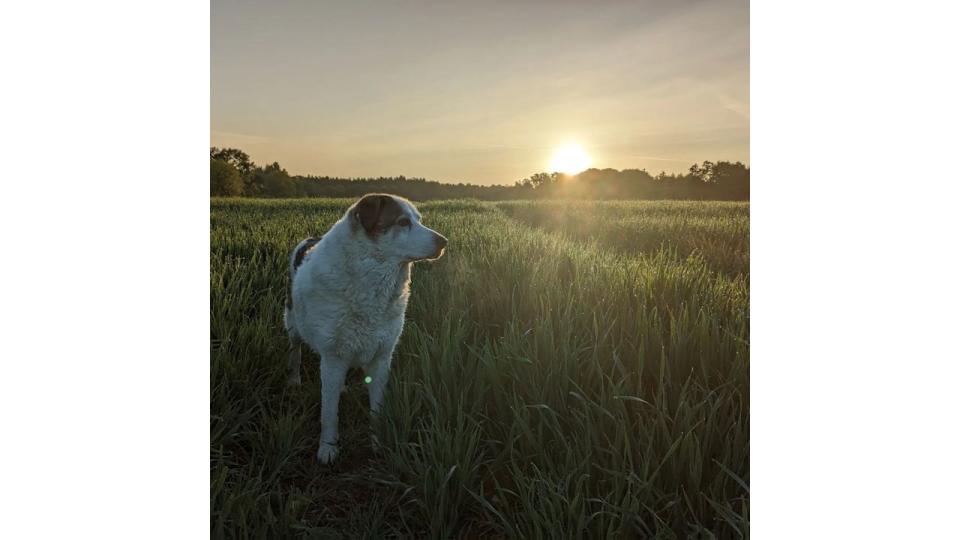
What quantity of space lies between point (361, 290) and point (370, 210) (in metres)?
0.38

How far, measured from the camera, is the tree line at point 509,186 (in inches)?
130

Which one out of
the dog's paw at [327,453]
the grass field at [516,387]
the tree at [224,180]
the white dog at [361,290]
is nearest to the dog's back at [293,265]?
the grass field at [516,387]

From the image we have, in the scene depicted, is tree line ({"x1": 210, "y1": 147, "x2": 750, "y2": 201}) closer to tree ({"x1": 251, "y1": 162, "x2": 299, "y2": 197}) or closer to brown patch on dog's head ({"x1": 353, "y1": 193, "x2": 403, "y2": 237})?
tree ({"x1": 251, "y1": 162, "x2": 299, "y2": 197})

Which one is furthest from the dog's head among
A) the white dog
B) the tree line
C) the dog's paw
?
the dog's paw

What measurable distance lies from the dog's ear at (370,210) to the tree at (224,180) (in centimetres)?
88

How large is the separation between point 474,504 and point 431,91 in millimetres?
2030

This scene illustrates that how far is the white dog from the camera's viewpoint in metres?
2.99

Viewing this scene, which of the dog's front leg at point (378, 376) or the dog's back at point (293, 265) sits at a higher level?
the dog's back at point (293, 265)

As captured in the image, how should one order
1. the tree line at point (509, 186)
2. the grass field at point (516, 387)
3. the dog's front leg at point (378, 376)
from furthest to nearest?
the tree line at point (509, 186) → the dog's front leg at point (378, 376) → the grass field at point (516, 387)

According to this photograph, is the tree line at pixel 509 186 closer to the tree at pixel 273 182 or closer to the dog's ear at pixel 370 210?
the tree at pixel 273 182

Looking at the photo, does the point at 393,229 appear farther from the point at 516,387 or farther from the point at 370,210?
the point at 516,387
